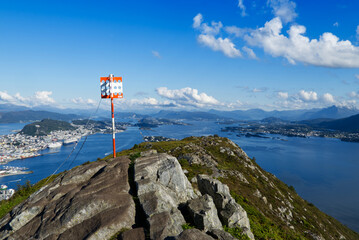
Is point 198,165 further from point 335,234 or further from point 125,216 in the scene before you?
point 335,234

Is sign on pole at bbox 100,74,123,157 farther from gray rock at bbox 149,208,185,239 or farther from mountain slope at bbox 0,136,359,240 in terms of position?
gray rock at bbox 149,208,185,239

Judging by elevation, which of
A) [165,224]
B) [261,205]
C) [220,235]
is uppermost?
[165,224]

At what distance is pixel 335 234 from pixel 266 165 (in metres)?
107

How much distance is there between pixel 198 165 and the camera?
4553 cm

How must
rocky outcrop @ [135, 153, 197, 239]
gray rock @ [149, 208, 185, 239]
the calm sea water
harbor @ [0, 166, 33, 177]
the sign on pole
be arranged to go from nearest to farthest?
gray rock @ [149, 208, 185, 239], rocky outcrop @ [135, 153, 197, 239], the sign on pole, the calm sea water, harbor @ [0, 166, 33, 177]

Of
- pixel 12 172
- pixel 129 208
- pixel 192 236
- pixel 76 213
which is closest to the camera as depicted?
pixel 192 236

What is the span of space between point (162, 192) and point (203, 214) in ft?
11.4

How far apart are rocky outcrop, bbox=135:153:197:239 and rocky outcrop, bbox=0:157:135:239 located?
4.10 feet

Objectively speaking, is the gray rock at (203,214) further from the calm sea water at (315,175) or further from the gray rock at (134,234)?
the calm sea water at (315,175)

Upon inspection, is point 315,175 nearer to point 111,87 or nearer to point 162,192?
point 111,87

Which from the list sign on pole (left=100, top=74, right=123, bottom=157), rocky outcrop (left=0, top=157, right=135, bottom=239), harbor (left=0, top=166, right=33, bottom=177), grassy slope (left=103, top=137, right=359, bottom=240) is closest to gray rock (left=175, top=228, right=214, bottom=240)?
rocky outcrop (left=0, top=157, right=135, bottom=239)

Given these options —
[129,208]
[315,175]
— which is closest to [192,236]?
[129,208]

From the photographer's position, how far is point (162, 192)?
639 inches

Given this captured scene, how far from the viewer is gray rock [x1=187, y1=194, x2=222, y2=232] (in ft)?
47.1
